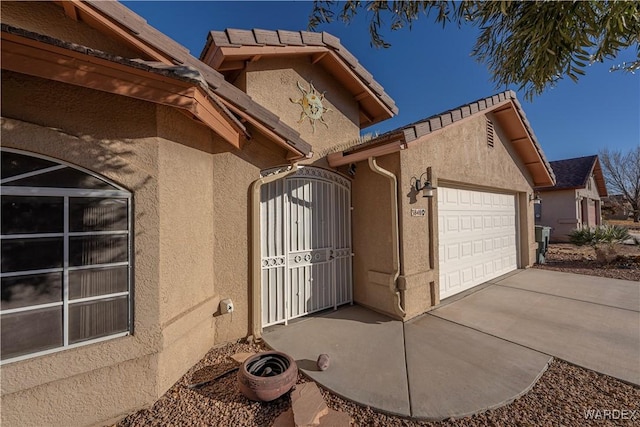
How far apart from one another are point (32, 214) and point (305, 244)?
4.29 metres

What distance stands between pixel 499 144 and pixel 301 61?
7.42 m

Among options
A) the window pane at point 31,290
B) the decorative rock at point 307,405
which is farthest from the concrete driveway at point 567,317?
the window pane at point 31,290

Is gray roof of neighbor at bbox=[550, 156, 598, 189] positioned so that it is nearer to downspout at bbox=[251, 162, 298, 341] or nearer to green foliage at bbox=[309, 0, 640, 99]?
green foliage at bbox=[309, 0, 640, 99]

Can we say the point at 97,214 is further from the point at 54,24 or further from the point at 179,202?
the point at 54,24

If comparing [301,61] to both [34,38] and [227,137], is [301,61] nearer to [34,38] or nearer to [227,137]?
[227,137]

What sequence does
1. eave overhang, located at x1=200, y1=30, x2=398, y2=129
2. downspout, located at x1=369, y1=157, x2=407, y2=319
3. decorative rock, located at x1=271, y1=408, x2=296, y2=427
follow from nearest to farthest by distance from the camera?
1. decorative rock, located at x1=271, y1=408, x2=296, y2=427
2. eave overhang, located at x1=200, y1=30, x2=398, y2=129
3. downspout, located at x1=369, y1=157, x2=407, y2=319

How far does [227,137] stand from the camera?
14.2 ft

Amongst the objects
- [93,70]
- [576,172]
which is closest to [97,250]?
[93,70]

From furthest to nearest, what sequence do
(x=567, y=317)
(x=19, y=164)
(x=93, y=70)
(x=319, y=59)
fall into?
(x=319, y=59), (x=567, y=317), (x=19, y=164), (x=93, y=70)

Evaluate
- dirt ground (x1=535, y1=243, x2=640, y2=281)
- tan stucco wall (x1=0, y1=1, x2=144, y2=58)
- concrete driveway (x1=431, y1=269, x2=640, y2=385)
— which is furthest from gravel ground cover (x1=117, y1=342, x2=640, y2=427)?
dirt ground (x1=535, y1=243, x2=640, y2=281)

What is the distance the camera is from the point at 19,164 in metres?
2.81

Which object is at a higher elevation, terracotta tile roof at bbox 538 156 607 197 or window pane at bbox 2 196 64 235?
terracotta tile roof at bbox 538 156 607 197

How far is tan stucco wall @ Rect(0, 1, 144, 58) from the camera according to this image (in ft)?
9.48

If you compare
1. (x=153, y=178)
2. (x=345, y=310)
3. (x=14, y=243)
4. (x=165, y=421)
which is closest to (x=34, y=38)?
(x=153, y=178)
